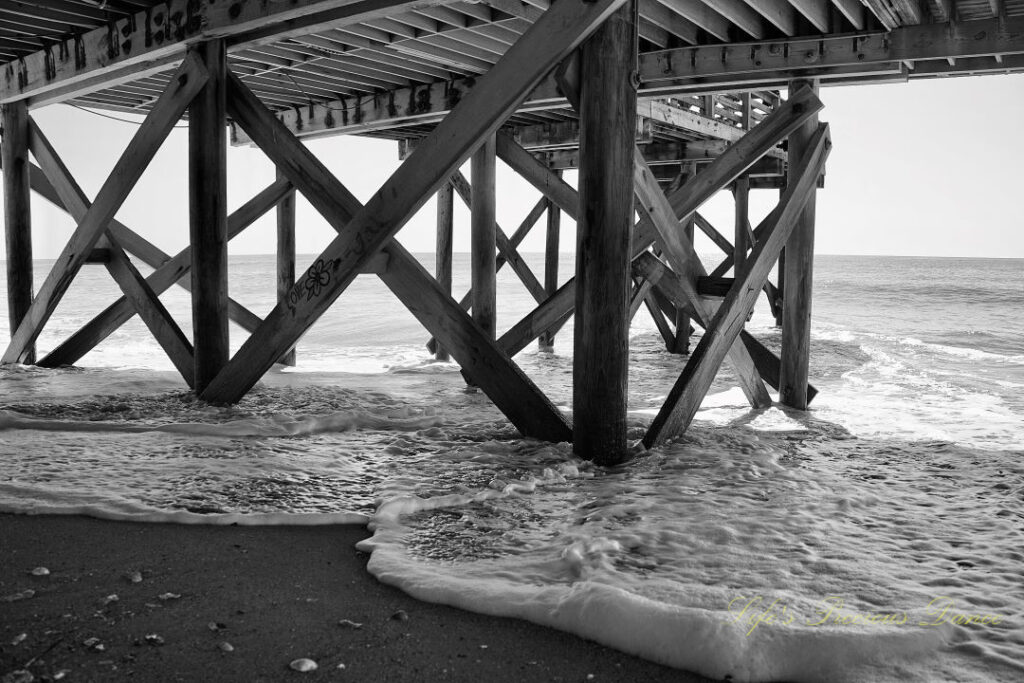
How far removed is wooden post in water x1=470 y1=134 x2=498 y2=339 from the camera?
7.76 metres

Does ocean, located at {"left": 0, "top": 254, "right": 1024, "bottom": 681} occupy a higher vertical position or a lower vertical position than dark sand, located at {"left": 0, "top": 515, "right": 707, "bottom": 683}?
lower

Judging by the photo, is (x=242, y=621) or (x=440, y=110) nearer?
(x=242, y=621)

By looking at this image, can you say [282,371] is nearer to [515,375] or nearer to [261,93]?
[261,93]

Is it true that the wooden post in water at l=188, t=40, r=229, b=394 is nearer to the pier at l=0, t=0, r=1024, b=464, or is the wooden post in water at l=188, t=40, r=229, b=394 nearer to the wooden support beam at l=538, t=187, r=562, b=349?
the pier at l=0, t=0, r=1024, b=464

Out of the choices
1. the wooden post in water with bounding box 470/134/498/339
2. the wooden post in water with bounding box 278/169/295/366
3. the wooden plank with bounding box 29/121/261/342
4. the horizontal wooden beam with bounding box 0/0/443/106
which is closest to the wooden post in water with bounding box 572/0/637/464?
the horizontal wooden beam with bounding box 0/0/443/106

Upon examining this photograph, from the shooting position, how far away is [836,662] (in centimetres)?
222

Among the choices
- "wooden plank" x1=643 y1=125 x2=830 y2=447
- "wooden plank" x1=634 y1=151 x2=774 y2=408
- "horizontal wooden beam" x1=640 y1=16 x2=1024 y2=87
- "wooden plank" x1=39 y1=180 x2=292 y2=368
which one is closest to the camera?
"wooden plank" x1=643 y1=125 x2=830 y2=447

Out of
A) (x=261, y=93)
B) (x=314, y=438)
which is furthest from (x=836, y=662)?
(x=261, y=93)

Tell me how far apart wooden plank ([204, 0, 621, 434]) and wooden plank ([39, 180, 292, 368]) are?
2482 millimetres

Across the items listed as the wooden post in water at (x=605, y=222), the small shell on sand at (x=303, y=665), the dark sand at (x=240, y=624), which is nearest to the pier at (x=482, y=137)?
the wooden post in water at (x=605, y=222)

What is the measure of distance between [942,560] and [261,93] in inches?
280

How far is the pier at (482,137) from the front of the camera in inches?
166

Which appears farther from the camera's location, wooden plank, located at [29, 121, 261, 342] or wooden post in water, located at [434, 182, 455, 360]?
wooden post in water, located at [434, 182, 455, 360]

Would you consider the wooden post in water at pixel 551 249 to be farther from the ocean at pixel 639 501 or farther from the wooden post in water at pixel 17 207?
the wooden post in water at pixel 17 207
